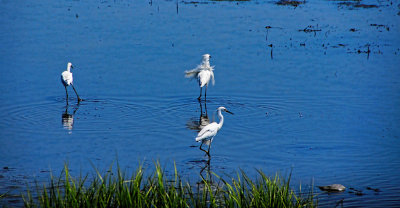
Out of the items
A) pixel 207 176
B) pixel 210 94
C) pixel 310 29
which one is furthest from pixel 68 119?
pixel 310 29

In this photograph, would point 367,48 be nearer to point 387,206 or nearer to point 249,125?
point 249,125

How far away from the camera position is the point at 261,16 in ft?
105

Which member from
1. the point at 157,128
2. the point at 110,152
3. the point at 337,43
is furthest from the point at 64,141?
the point at 337,43

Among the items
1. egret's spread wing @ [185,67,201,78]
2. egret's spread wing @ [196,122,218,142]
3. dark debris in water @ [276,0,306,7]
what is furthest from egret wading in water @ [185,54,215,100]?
dark debris in water @ [276,0,306,7]

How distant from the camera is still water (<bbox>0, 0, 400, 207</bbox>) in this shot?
12844 mm

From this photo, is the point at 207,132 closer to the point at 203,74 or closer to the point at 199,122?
the point at 199,122

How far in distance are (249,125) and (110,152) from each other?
13.2 feet

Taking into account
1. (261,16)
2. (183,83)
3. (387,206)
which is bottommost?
(387,206)

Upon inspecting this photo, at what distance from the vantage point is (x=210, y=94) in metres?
19.1

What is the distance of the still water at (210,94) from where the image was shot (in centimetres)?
1284

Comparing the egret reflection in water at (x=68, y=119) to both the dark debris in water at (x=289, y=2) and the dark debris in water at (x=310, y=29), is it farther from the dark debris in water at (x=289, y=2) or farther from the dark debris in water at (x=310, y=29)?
the dark debris in water at (x=289, y=2)

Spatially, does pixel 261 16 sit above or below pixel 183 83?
above

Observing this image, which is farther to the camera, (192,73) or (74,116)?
(192,73)

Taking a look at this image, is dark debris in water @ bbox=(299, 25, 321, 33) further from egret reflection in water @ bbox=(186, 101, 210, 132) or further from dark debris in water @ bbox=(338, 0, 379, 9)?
egret reflection in water @ bbox=(186, 101, 210, 132)
